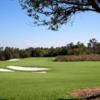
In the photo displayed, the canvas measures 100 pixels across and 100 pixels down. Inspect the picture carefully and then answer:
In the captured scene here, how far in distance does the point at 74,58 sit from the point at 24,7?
40.1 metres

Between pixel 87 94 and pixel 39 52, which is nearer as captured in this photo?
pixel 87 94

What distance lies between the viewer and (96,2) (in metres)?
14.3

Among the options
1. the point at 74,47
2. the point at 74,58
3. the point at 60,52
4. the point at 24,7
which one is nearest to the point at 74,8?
the point at 24,7

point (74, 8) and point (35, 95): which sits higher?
point (74, 8)

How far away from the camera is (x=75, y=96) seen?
17000mm

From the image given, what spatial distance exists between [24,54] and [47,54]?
500 cm

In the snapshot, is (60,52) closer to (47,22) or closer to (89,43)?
(89,43)

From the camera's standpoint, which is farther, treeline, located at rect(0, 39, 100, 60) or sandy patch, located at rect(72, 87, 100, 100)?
treeline, located at rect(0, 39, 100, 60)

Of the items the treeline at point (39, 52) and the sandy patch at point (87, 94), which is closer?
the sandy patch at point (87, 94)

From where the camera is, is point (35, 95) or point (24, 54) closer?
point (35, 95)

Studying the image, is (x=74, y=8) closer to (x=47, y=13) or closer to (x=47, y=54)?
(x=47, y=13)

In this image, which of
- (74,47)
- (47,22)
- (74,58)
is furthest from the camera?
(74,47)

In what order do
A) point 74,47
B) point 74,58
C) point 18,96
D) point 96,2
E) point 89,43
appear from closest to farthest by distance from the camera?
1. point 96,2
2. point 18,96
3. point 74,58
4. point 74,47
5. point 89,43

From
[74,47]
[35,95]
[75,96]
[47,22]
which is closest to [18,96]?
[35,95]
